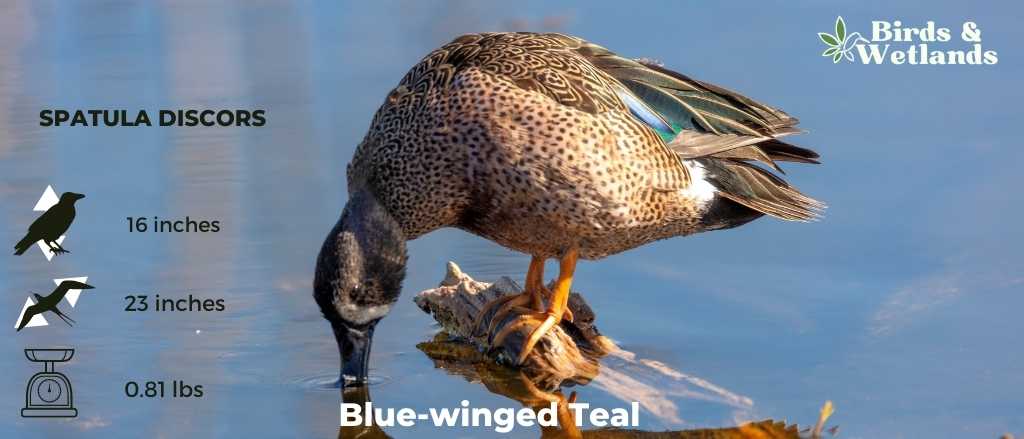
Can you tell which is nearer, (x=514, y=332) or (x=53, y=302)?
(x=514, y=332)

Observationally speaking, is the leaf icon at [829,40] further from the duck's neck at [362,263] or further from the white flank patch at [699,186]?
the duck's neck at [362,263]

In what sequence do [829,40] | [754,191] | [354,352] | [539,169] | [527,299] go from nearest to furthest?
[539,169]
[354,352]
[754,191]
[527,299]
[829,40]

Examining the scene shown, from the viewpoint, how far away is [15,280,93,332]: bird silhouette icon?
6449 mm

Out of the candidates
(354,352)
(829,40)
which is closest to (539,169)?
(354,352)

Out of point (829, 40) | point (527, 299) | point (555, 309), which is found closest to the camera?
point (555, 309)

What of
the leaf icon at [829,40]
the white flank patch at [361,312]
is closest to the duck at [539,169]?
the white flank patch at [361,312]

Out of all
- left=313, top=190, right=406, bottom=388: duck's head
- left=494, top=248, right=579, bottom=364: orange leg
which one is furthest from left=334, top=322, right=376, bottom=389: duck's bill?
left=494, top=248, right=579, bottom=364: orange leg

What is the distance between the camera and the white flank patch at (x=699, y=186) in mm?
6160

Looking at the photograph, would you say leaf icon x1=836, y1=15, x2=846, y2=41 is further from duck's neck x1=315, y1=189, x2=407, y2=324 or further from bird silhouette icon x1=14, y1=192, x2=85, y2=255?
bird silhouette icon x1=14, y1=192, x2=85, y2=255

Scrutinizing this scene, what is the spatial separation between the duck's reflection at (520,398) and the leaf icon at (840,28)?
3200 millimetres

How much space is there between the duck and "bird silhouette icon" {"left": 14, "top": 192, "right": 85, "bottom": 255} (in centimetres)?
147

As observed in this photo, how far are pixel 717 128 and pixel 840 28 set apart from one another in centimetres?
272

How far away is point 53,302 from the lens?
21.4 ft

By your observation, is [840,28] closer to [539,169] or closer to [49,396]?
[539,169]
